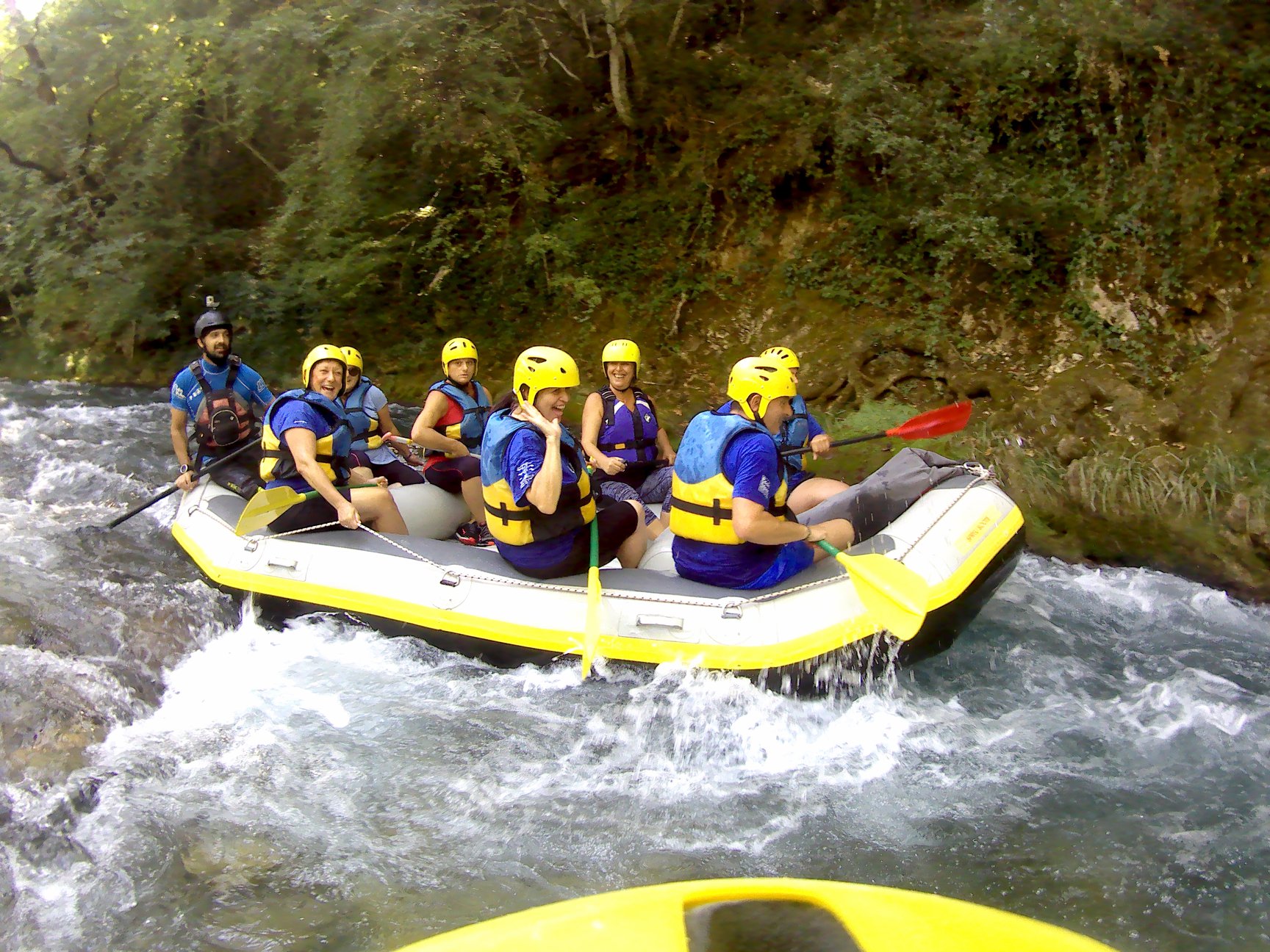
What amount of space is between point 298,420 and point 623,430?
1.63 m

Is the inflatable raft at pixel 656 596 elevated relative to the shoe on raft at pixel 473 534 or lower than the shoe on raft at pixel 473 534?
elevated

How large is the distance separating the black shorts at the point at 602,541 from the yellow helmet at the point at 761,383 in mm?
816

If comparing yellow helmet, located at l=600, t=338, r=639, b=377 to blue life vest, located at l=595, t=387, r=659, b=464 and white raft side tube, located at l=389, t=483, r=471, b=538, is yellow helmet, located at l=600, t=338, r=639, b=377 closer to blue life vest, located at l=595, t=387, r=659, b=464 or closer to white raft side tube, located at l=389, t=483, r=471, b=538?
blue life vest, located at l=595, t=387, r=659, b=464

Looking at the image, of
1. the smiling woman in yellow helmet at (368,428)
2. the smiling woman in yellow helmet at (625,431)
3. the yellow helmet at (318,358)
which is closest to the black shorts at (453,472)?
the smiling woman in yellow helmet at (368,428)

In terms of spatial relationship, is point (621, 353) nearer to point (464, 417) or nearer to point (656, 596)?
point (464, 417)

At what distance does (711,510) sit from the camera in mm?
3848

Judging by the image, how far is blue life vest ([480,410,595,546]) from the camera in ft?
13.0

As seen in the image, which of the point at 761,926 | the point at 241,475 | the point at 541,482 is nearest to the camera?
the point at 761,926

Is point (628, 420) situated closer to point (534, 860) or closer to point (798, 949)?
point (534, 860)

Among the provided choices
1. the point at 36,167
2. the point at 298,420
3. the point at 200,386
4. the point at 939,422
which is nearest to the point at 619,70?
the point at 200,386

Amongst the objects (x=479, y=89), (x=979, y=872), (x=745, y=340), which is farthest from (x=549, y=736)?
(x=479, y=89)

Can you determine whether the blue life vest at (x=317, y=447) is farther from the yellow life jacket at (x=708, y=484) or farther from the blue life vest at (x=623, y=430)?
the yellow life jacket at (x=708, y=484)

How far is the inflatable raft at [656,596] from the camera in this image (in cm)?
381

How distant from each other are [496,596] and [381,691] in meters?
0.62
